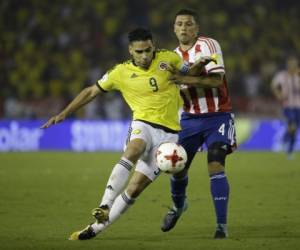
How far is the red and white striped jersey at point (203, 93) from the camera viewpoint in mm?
8266

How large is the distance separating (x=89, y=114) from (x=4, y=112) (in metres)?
2.35

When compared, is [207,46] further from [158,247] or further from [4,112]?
[4,112]

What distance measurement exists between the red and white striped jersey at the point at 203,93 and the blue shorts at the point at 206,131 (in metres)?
0.07

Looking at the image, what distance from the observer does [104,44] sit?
2538 centimetres

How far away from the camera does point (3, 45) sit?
24609mm

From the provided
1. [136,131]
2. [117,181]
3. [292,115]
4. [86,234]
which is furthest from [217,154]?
[292,115]

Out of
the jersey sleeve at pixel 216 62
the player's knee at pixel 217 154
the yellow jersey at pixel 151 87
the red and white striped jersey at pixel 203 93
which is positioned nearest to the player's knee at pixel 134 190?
the yellow jersey at pixel 151 87

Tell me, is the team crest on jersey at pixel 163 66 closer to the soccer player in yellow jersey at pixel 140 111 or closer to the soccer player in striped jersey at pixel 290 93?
the soccer player in yellow jersey at pixel 140 111

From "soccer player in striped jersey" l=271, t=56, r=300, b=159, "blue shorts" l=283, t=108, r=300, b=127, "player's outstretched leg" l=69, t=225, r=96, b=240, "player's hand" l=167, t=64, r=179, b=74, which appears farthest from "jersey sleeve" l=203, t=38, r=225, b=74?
"blue shorts" l=283, t=108, r=300, b=127

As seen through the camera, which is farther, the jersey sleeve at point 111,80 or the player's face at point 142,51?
the jersey sleeve at point 111,80

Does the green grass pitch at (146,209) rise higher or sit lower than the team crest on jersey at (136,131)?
→ lower

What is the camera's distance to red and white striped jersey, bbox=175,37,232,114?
827 cm

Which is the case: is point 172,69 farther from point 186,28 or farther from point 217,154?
point 217,154

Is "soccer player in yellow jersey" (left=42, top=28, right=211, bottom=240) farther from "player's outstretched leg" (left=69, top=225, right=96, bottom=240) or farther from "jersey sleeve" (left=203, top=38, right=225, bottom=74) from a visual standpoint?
"jersey sleeve" (left=203, top=38, right=225, bottom=74)
